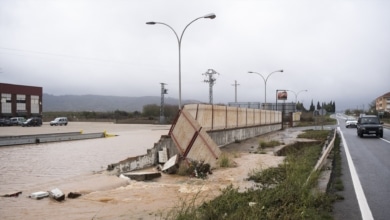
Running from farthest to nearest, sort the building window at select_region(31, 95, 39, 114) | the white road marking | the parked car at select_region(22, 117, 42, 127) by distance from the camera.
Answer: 1. the building window at select_region(31, 95, 39, 114)
2. the parked car at select_region(22, 117, 42, 127)
3. the white road marking

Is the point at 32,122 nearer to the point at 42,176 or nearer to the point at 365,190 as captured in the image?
the point at 42,176

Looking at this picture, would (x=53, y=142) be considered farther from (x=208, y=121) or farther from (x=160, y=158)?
(x=160, y=158)

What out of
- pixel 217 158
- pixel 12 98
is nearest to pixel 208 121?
pixel 217 158

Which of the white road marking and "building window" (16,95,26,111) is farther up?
"building window" (16,95,26,111)

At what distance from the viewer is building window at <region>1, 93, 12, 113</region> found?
8694 cm

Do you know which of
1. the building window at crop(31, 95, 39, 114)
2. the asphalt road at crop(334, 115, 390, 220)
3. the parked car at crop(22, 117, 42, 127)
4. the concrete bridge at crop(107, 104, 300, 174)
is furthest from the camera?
the building window at crop(31, 95, 39, 114)

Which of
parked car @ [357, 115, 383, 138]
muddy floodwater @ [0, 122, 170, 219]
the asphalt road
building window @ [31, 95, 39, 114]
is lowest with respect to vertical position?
muddy floodwater @ [0, 122, 170, 219]

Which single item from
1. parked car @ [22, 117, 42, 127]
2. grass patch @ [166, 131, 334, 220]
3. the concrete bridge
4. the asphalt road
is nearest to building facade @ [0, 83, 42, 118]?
parked car @ [22, 117, 42, 127]

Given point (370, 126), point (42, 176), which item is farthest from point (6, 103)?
point (42, 176)

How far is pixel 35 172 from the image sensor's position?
635 inches

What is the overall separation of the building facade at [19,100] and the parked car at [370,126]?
78768 mm

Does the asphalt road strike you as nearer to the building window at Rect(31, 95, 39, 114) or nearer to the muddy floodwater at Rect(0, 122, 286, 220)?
the muddy floodwater at Rect(0, 122, 286, 220)

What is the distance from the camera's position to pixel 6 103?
88.0 meters

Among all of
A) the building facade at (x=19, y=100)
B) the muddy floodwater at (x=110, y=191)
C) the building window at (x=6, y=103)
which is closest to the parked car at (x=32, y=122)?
the building window at (x=6, y=103)
